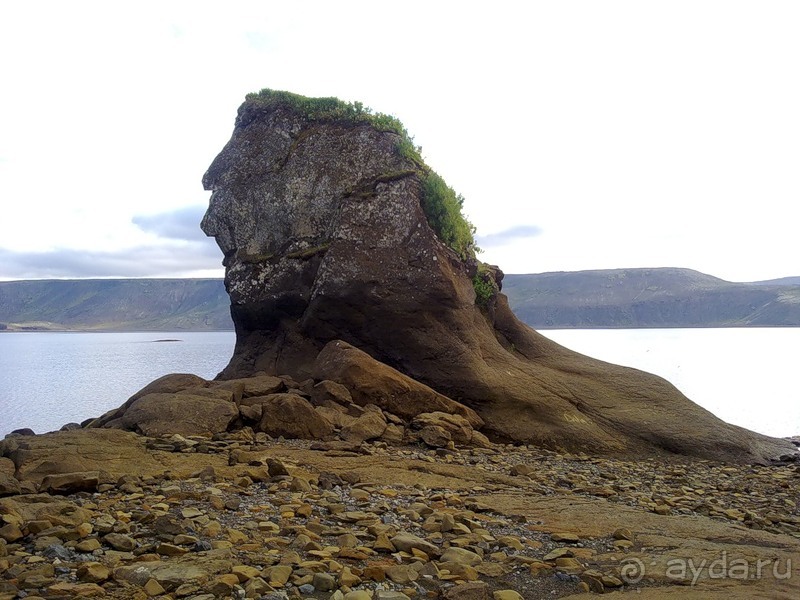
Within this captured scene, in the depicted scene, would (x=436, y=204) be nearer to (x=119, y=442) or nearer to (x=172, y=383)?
(x=172, y=383)

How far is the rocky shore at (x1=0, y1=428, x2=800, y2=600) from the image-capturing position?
655 centimetres

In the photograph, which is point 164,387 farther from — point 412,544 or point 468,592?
point 468,592

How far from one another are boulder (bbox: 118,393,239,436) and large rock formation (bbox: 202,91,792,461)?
12.6ft

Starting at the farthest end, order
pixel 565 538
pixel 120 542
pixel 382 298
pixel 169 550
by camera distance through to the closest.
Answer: pixel 382 298 → pixel 565 538 → pixel 120 542 → pixel 169 550

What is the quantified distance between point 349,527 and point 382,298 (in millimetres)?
9817

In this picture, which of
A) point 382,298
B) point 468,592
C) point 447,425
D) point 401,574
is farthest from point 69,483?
point 382,298

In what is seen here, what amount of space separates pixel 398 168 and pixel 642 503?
10746 mm

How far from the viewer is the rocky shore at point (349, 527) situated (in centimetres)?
655

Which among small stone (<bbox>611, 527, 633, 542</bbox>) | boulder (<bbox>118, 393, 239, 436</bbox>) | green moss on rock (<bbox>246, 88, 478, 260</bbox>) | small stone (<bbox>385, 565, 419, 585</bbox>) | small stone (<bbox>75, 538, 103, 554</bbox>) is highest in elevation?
green moss on rock (<bbox>246, 88, 478, 260</bbox>)

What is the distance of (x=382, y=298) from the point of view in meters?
17.7

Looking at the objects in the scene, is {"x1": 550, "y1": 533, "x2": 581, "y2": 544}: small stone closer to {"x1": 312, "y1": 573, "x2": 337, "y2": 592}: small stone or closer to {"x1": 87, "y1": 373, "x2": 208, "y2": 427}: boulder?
{"x1": 312, "y1": 573, "x2": 337, "y2": 592}: small stone

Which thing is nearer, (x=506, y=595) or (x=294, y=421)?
(x=506, y=595)

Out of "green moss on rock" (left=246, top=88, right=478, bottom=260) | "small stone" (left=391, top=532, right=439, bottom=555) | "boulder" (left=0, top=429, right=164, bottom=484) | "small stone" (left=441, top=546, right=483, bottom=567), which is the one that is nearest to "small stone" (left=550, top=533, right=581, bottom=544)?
"small stone" (left=441, top=546, right=483, bottom=567)

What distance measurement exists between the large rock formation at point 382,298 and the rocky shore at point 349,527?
3.91 meters
